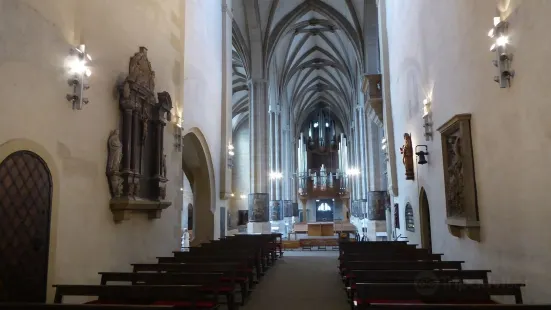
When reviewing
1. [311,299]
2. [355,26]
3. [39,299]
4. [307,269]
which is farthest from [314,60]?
[39,299]

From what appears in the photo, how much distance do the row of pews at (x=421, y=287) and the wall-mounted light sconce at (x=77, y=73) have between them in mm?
3828

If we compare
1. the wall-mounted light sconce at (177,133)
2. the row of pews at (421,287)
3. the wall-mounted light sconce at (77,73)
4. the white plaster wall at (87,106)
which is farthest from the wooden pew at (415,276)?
the wall-mounted light sconce at (177,133)


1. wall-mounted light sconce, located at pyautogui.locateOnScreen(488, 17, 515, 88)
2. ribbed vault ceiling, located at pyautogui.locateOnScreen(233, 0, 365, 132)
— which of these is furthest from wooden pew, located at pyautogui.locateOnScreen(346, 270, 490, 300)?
ribbed vault ceiling, located at pyautogui.locateOnScreen(233, 0, 365, 132)

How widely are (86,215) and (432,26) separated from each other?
6.36 meters

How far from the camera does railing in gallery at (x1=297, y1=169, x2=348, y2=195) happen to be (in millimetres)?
37344

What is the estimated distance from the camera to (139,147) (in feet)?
22.1

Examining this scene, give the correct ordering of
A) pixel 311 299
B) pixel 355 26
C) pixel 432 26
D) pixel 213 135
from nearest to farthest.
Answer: pixel 311 299
pixel 432 26
pixel 213 135
pixel 355 26

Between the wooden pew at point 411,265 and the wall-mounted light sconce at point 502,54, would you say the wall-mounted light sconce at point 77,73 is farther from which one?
the wall-mounted light sconce at point 502,54

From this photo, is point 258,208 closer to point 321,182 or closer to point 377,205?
point 377,205

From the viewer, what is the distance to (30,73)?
436 centimetres

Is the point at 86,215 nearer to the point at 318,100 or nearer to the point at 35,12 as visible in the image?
the point at 35,12

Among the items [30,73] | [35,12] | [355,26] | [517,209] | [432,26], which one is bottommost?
[517,209]

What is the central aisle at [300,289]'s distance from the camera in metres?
6.23

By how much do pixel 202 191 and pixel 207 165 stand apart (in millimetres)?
853
